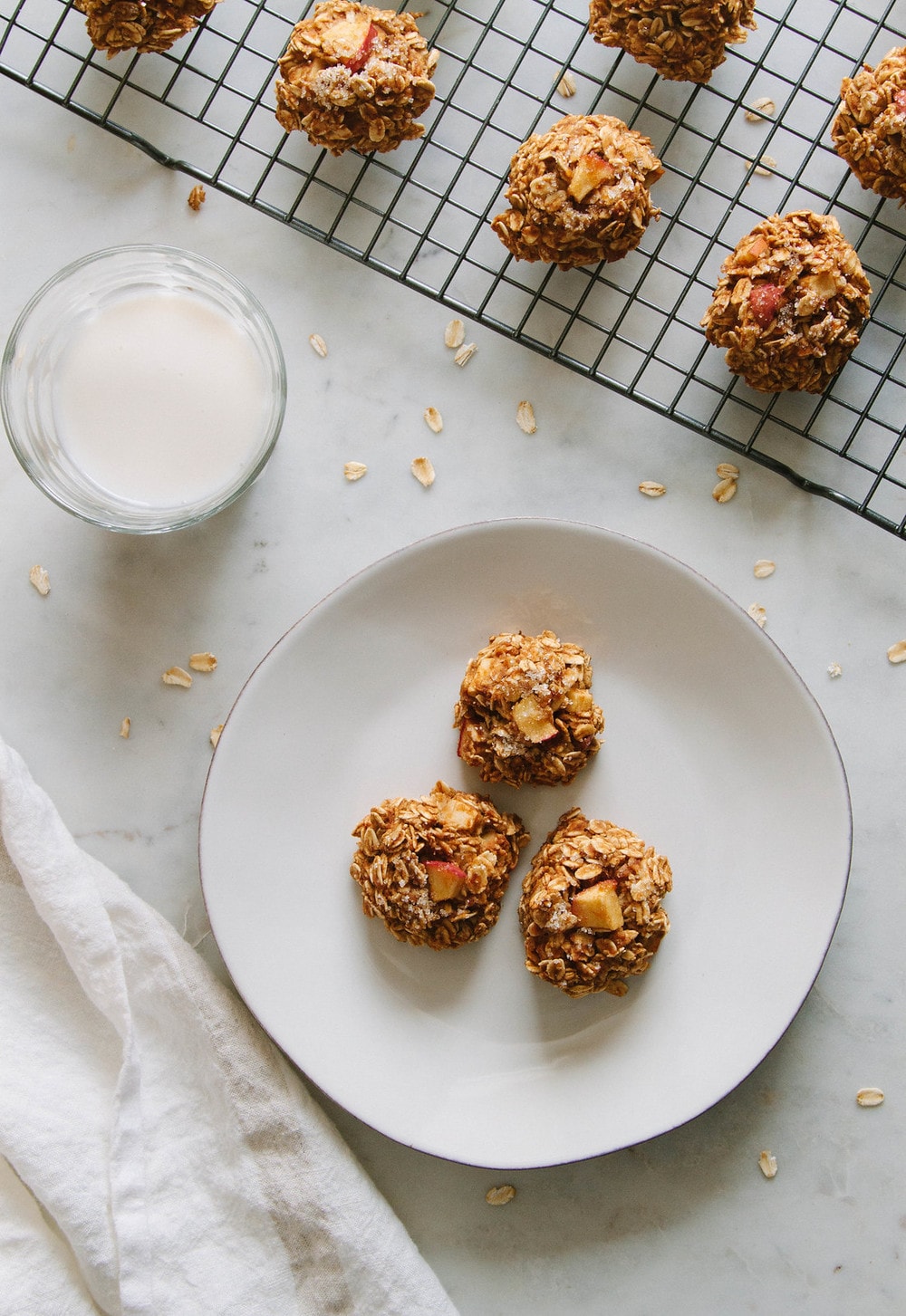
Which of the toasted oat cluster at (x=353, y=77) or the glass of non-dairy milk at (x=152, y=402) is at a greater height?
the toasted oat cluster at (x=353, y=77)

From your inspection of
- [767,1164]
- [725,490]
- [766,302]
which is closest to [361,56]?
[766,302]

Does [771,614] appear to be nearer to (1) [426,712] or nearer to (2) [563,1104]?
(1) [426,712]

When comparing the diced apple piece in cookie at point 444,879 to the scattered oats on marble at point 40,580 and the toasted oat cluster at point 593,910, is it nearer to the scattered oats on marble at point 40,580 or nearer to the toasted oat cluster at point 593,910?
the toasted oat cluster at point 593,910

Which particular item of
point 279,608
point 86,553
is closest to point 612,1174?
point 279,608

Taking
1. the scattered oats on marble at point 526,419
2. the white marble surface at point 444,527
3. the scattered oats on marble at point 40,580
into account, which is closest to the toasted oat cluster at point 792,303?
the white marble surface at point 444,527

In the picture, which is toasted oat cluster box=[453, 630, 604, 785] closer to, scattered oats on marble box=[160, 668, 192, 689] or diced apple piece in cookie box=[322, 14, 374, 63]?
scattered oats on marble box=[160, 668, 192, 689]

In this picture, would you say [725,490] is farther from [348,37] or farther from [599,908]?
[348,37]
